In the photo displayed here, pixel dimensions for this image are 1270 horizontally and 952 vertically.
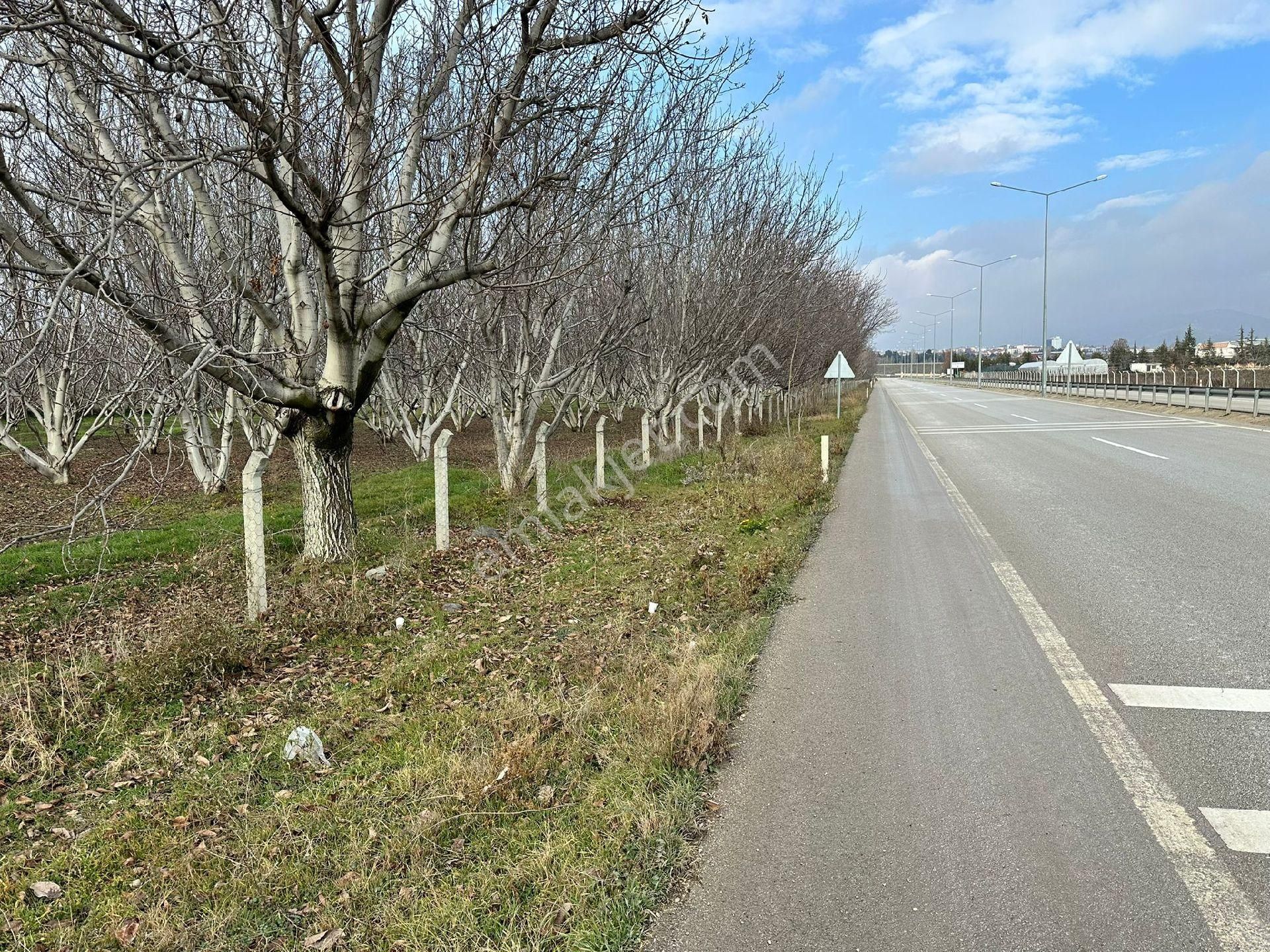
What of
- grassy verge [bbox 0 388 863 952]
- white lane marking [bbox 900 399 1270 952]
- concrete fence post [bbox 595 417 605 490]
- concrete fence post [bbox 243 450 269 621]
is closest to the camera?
white lane marking [bbox 900 399 1270 952]

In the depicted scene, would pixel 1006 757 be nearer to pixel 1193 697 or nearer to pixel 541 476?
pixel 1193 697

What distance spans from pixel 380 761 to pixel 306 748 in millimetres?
436

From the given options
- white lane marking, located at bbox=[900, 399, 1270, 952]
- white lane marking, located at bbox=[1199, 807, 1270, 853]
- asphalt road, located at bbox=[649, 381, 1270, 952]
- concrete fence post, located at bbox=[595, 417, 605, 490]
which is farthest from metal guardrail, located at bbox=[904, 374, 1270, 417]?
white lane marking, located at bbox=[1199, 807, 1270, 853]

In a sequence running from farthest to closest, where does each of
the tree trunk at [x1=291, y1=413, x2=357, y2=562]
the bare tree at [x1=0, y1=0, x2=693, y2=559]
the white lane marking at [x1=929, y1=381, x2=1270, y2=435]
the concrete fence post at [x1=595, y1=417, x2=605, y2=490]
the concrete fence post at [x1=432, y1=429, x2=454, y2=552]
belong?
the white lane marking at [x1=929, y1=381, x2=1270, y2=435] < the concrete fence post at [x1=595, y1=417, x2=605, y2=490] < the concrete fence post at [x1=432, y1=429, x2=454, y2=552] < the tree trunk at [x1=291, y1=413, x2=357, y2=562] < the bare tree at [x1=0, y1=0, x2=693, y2=559]

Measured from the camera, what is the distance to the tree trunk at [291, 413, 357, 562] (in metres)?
7.83

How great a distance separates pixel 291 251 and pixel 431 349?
8.76 metres

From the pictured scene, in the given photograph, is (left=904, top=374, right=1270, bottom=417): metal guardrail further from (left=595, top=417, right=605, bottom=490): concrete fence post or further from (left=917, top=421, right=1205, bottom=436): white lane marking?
(left=595, top=417, right=605, bottom=490): concrete fence post

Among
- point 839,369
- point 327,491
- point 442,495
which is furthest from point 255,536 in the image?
point 839,369

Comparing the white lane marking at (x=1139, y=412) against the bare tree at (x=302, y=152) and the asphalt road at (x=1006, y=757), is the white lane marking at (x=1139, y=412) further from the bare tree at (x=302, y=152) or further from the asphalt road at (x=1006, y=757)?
the bare tree at (x=302, y=152)

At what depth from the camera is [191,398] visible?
11758 mm

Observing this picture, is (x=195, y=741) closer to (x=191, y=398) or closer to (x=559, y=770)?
(x=559, y=770)

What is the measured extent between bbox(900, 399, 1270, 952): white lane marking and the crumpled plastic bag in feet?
12.4

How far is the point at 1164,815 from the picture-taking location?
10.5ft

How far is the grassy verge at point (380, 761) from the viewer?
291 cm
